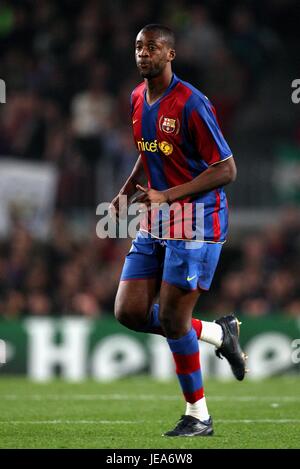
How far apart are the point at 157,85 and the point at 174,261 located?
106 cm

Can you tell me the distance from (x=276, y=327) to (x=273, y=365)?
1.36 feet

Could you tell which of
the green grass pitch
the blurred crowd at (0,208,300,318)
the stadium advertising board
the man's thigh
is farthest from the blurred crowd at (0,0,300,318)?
the man's thigh

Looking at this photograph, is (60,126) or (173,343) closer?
(173,343)

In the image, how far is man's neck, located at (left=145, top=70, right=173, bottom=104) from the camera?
675cm

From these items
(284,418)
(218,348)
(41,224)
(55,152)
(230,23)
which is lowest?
(284,418)

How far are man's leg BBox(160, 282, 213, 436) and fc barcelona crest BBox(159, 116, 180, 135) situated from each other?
904mm

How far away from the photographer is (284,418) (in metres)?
7.71

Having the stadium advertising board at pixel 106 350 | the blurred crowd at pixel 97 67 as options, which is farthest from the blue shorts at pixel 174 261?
the blurred crowd at pixel 97 67

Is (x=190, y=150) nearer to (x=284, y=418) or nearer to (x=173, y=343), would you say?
(x=173, y=343)

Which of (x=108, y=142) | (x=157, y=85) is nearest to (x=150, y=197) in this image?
(x=157, y=85)

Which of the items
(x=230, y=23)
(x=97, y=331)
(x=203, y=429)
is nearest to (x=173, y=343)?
(x=203, y=429)

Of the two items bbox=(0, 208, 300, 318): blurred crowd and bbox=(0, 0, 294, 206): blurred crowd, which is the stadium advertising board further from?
bbox=(0, 0, 294, 206): blurred crowd

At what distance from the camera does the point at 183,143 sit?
667 cm

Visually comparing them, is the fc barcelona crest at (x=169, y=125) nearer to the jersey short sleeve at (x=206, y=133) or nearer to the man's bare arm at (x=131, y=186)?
the jersey short sleeve at (x=206, y=133)
